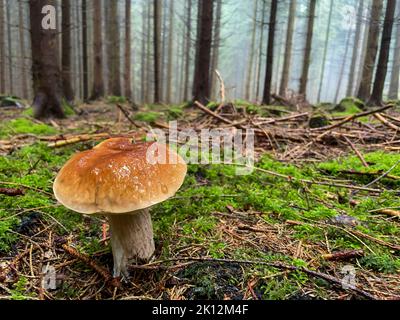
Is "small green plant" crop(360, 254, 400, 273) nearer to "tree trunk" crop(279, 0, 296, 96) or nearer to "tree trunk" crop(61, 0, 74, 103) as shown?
"tree trunk" crop(61, 0, 74, 103)

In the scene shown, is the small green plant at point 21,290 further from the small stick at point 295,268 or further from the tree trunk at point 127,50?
the tree trunk at point 127,50

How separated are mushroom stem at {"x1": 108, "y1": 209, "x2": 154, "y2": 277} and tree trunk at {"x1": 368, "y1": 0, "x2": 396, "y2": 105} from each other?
10091mm

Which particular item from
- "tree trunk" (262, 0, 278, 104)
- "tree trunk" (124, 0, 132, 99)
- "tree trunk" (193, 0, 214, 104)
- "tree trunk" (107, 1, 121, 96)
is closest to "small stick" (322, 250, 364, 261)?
"tree trunk" (193, 0, 214, 104)

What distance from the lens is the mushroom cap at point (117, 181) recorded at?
136 centimetres

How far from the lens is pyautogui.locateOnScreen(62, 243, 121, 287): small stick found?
5.00 feet

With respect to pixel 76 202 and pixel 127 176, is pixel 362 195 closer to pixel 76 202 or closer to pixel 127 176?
pixel 127 176

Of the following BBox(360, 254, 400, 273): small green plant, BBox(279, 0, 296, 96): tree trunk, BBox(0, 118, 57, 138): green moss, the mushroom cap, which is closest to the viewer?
the mushroom cap

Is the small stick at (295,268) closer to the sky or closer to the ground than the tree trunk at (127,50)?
closer to the ground

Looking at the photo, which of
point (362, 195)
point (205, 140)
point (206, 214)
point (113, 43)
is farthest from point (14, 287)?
point (113, 43)

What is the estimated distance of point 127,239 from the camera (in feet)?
5.32

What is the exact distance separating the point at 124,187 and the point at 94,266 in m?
0.58

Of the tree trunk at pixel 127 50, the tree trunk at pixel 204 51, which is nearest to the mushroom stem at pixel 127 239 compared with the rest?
the tree trunk at pixel 204 51

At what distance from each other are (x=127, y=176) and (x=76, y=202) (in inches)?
10.6
